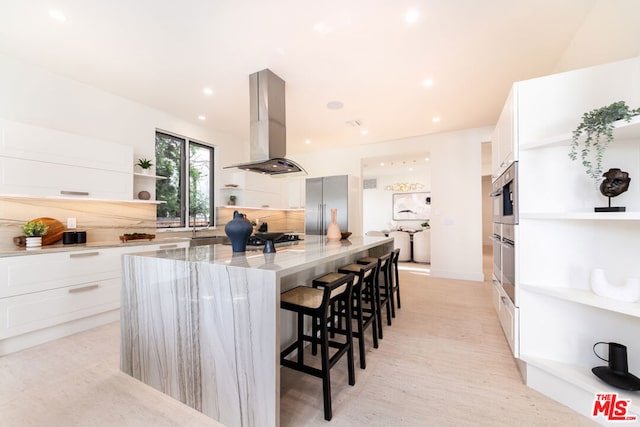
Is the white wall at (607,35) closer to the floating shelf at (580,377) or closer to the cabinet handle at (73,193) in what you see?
the floating shelf at (580,377)

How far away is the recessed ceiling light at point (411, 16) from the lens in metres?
2.03

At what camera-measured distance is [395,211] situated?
888cm

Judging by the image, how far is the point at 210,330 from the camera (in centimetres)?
146

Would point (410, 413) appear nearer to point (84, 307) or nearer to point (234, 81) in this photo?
point (84, 307)

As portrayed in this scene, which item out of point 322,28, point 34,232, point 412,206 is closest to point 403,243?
point 412,206

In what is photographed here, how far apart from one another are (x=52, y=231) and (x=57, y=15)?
2082 mm

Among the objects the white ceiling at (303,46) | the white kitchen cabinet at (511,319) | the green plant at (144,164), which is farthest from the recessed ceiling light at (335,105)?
the white kitchen cabinet at (511,319)

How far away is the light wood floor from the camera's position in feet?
4.78

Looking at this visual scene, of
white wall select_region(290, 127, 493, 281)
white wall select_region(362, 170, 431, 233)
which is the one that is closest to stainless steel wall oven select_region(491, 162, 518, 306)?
white wall select_region(290, 127, 493, 281)

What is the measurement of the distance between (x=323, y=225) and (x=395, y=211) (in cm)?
419

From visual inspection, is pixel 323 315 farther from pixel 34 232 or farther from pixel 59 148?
pixel 59 148

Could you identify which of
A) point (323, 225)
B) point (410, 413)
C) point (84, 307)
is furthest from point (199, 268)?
point (323, 225)

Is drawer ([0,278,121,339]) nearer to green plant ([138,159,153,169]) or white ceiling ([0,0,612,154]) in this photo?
green plant ([138,159,153,169])

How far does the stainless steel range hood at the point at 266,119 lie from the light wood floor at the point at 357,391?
2153 mm
